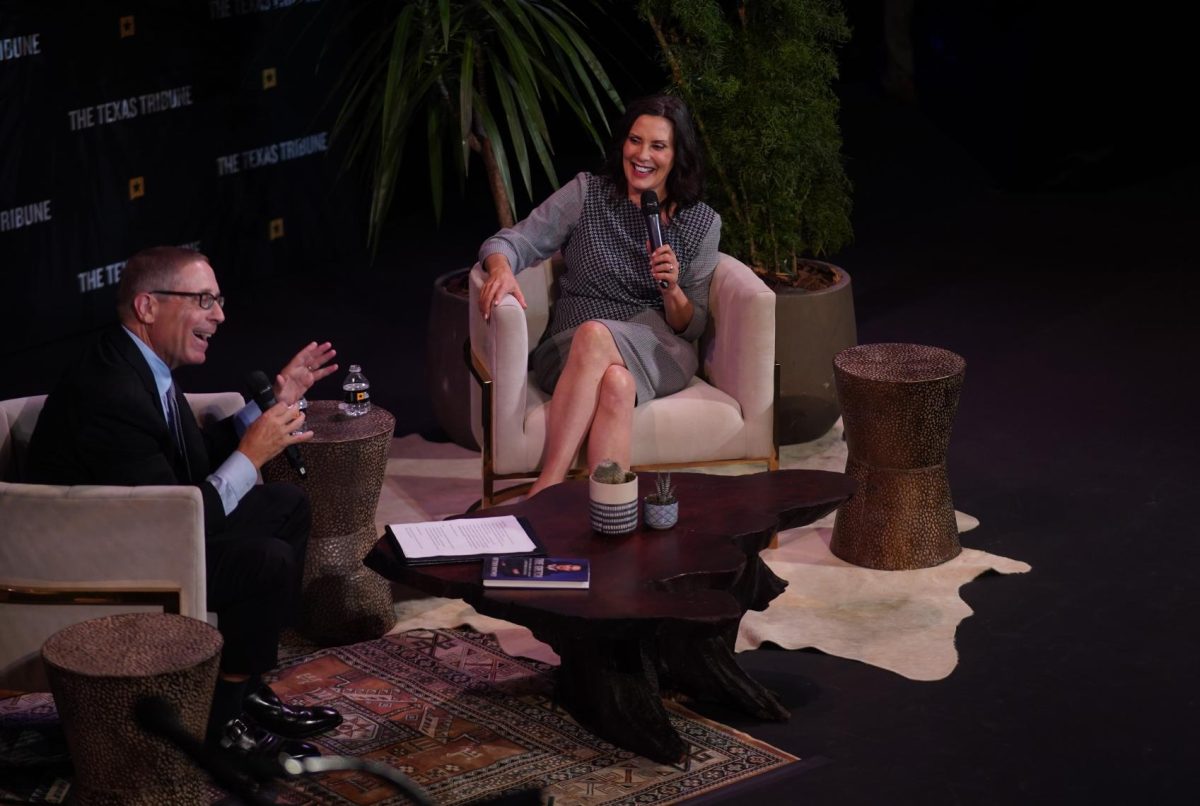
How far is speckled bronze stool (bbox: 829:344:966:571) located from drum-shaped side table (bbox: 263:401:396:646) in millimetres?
1358

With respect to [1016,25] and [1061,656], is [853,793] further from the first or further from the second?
[1016,25]

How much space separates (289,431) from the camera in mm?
3838

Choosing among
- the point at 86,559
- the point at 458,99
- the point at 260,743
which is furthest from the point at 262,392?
the point at 458,99

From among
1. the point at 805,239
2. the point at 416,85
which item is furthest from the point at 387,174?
the point at 805,239

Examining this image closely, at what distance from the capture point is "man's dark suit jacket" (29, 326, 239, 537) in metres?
3.60

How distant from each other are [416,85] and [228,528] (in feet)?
7.53

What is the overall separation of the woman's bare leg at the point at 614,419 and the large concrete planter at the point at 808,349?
3.51ft

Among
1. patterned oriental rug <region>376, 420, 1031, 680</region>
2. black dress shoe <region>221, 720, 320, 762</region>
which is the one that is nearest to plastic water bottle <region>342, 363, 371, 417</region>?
patterned oriental rug <region>376, 420, 1031, 680</region>

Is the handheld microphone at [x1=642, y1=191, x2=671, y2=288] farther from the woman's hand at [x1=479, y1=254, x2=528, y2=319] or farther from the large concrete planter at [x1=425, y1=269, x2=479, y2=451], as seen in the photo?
the large concrete planter at [x1=425, y1=269, x2=479, y2=451]

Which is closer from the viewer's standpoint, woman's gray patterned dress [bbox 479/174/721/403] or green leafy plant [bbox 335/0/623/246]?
woman's gray patterned dress [bbox 479/174/721/403]

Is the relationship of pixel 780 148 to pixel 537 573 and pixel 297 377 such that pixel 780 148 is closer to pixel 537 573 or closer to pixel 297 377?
pixel 297 377

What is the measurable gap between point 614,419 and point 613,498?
3.05ft

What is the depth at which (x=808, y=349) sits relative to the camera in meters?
5.77

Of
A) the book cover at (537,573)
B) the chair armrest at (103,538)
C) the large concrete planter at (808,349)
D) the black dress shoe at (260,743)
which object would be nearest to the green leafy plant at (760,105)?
the large concrete planter at (808,349)
